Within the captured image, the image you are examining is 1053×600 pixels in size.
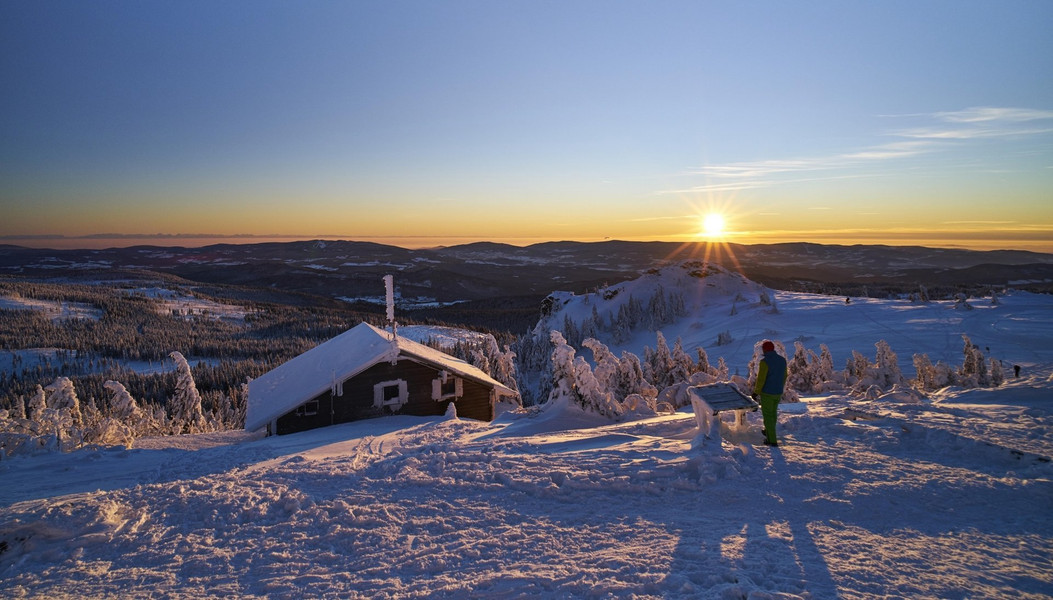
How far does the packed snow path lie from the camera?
4.73m

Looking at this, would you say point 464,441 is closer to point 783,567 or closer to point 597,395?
point 597,395

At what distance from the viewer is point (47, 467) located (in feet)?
27.9

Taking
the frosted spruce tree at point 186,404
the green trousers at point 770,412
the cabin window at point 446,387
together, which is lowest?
the frosted spruce tree at point 186,404

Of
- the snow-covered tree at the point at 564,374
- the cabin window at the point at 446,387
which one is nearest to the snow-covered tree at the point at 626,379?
the cabin window at the point at 446,387

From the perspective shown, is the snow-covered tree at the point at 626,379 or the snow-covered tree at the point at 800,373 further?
the snow-covered tree at the point at 626,379

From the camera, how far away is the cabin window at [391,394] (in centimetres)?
1794

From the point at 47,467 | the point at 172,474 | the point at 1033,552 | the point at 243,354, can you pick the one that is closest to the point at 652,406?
the point at 1033,552

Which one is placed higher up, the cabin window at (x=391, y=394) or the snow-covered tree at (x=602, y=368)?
the snow-covered tree at (x=602, y=368)

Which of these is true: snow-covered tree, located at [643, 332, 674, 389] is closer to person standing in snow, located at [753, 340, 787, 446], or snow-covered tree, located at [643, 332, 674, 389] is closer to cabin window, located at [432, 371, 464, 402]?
cabin window, located at [432, 371, 464, 402]

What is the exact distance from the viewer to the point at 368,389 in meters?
17.8

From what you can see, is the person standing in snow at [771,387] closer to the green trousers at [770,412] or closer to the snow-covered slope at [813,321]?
the green trousers at [770,412]

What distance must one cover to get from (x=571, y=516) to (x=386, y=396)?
13.1 metres

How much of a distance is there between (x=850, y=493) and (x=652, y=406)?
868cm

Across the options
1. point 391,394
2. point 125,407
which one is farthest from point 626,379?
point 125,407
